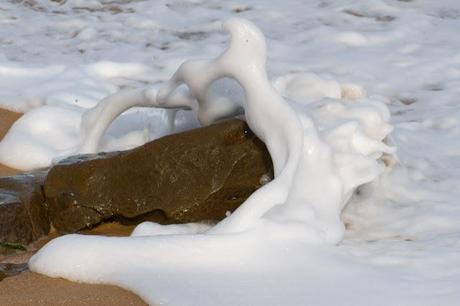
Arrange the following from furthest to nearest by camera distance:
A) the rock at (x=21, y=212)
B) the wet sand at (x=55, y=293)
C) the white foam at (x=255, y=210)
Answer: the rock at (x=21, y=212)
the white foam at (x=255, y=210)
the wet sand at (x=55, y=293)

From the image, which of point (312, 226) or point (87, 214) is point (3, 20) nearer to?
point (87, 214)

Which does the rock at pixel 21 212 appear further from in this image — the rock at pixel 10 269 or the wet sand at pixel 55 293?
the wet sand at pixel 55 293

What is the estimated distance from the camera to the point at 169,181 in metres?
3.29

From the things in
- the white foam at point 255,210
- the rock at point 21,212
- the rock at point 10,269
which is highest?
the white foam at point 255,210

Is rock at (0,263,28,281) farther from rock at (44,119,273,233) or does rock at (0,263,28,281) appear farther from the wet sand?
rock at (44,119,273,233)

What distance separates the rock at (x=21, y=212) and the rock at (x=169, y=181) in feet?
0.16

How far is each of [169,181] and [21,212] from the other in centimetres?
52

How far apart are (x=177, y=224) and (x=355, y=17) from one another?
3.69 meters

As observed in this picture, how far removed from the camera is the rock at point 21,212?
10.4 feet

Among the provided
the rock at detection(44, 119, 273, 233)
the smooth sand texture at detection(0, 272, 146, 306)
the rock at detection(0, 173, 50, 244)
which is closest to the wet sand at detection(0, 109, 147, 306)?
the smooth sand texture at detection(0, 272, 146, 306)

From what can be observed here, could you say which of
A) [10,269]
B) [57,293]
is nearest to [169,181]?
[10,269]

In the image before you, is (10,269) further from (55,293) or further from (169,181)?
(169,181)

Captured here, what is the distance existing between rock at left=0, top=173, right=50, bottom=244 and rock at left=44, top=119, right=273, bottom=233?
50 millimetres

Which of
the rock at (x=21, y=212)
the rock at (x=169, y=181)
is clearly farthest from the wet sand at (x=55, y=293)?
the rock at (x=169, y=181)
